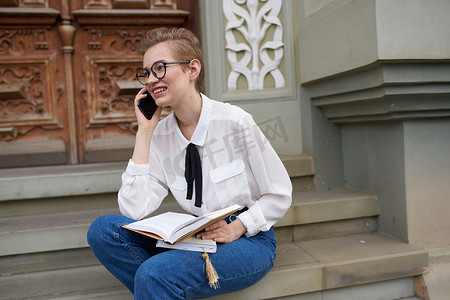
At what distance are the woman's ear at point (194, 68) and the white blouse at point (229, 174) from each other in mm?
118

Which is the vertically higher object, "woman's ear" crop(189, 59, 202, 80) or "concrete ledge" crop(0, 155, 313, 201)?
"woman's ear" crop(189, 59, 202, 80)

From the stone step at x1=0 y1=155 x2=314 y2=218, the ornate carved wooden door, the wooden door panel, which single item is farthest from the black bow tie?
the wooden door panel

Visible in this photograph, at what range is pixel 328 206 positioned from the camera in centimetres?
218

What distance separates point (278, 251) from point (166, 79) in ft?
3.54

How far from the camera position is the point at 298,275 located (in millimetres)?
1747

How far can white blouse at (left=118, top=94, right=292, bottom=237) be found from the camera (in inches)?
60.9

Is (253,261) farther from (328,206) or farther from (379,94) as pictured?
(379,94)

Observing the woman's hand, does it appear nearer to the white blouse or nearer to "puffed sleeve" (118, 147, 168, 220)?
the white blouse

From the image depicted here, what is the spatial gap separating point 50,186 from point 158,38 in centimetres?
118

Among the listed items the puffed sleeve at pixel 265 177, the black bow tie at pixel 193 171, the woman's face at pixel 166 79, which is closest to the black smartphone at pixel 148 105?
the woman's face at pixel 166 79

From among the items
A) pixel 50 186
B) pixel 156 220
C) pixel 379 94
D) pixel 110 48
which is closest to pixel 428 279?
pixel 379 94

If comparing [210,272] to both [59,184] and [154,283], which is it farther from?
[59,184]

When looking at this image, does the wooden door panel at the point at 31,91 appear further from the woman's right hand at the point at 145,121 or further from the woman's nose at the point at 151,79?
the woman's nose at the point at 151,79

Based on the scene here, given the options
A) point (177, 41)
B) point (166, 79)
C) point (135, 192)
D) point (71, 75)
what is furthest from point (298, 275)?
point (71, 75)
